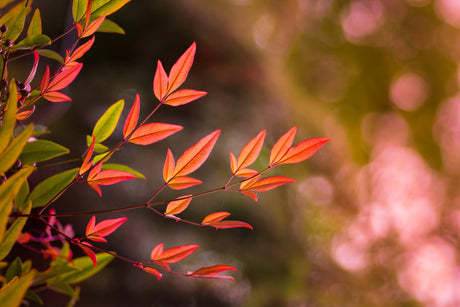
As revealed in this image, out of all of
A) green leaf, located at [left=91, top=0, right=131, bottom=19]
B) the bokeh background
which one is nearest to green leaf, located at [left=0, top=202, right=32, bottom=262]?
green leaf, located at [left=91, top=0, right=131, bottom=19]

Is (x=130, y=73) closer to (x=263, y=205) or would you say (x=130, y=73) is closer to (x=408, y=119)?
(x=263, y=205)

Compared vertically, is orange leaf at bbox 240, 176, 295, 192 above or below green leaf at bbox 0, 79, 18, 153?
below

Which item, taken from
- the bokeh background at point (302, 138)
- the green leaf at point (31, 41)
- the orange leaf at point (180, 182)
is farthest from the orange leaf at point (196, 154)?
the bokeh background at point (302, 138)

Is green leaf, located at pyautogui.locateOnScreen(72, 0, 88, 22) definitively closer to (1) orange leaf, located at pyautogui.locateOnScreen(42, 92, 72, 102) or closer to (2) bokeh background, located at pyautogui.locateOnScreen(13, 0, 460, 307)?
(1) orange leaf, located at pyautogui.locateOnScreen(42, 92, 72, 102)

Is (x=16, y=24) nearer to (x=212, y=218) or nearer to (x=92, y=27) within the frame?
(x=92, y=27)

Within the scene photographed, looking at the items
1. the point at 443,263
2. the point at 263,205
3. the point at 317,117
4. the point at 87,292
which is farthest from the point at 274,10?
the point at 443,263

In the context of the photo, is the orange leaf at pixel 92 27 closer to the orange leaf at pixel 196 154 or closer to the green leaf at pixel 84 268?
the orange leaf at pixel 196 154
